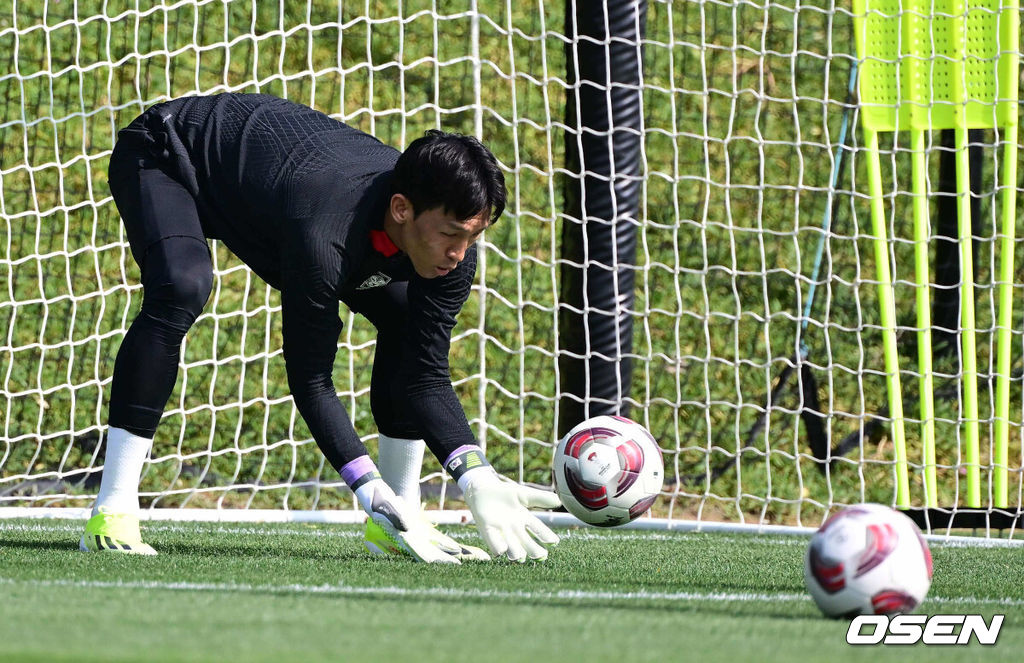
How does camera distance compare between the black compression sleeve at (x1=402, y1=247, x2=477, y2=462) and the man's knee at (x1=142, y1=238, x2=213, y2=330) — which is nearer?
the man's knee at (x1=142, y1=238, x2=213, y2=330)

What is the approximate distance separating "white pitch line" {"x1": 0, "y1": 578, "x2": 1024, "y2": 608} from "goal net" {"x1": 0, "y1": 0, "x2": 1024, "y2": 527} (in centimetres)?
308

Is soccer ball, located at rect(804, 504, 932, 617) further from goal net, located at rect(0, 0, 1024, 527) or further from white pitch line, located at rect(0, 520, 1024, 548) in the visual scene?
goal net, located at rect(0, 0, 1024, 527)

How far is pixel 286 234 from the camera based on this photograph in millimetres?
3490

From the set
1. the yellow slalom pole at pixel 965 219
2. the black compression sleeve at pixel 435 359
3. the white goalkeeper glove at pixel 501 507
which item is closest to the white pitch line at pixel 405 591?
the white goalkeeper glove at pixel 501 507

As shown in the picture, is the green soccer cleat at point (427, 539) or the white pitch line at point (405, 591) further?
the green soccer cleat at point (427, 539)

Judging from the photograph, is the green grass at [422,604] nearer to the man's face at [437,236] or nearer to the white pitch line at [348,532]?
the white pitch line at [348,532]

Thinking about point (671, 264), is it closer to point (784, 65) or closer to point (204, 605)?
point (784, 65)

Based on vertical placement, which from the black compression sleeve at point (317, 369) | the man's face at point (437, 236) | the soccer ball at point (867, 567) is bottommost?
the soccer ball at point (867, 567)

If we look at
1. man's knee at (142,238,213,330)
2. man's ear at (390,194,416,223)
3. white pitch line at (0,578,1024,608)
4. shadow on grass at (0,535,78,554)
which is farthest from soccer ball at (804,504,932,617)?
shadow on grass at (0,535,78,554)

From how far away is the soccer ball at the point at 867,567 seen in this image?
2.71m

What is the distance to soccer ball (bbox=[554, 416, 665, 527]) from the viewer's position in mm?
3895

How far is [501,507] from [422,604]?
2.87 feet

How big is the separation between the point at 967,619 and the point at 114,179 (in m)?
2.55

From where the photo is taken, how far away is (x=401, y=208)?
346 cm
